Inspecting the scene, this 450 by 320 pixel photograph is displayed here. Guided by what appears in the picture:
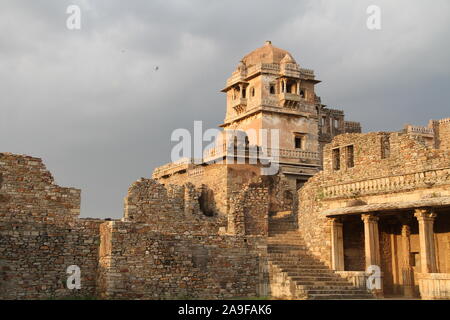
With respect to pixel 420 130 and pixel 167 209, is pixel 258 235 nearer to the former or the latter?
pixel 167 209

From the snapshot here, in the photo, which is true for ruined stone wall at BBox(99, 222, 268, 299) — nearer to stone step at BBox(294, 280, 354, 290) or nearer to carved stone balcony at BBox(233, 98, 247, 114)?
stone step at BBox(294, 280, 354, 290)

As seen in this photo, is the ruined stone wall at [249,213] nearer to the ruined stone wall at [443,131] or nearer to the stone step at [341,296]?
the stone step at [341,296]

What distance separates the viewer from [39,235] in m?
22.0

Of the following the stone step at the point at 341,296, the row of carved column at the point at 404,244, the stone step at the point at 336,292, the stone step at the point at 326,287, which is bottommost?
the stone step at the point at 341,296

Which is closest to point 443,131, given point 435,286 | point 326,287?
point 326,287

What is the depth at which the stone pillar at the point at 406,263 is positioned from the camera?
27.0m

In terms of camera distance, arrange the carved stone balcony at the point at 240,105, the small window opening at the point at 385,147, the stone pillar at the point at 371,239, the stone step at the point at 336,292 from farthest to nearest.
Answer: the carved stone balcony at the point at 240,105, the small window opening at the point at 385,147, the stone pillar at the point at 371,239, the stone step at the point at 336,292

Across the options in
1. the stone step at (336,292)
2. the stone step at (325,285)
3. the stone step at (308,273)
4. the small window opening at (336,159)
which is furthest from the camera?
the small window opening at (336,159)

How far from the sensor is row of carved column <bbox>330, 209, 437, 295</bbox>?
23547 mm

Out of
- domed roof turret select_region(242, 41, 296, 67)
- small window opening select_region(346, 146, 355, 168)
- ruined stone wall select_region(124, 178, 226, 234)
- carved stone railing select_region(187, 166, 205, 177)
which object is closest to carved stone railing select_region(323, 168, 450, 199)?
small window opening select_region(346, 146, 355, 168)

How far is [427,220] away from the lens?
2367 centimetres

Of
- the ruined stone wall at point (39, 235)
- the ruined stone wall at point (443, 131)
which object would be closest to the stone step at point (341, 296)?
the ruined stone wall at point (39, 235)

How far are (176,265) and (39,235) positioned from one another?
202 inches
